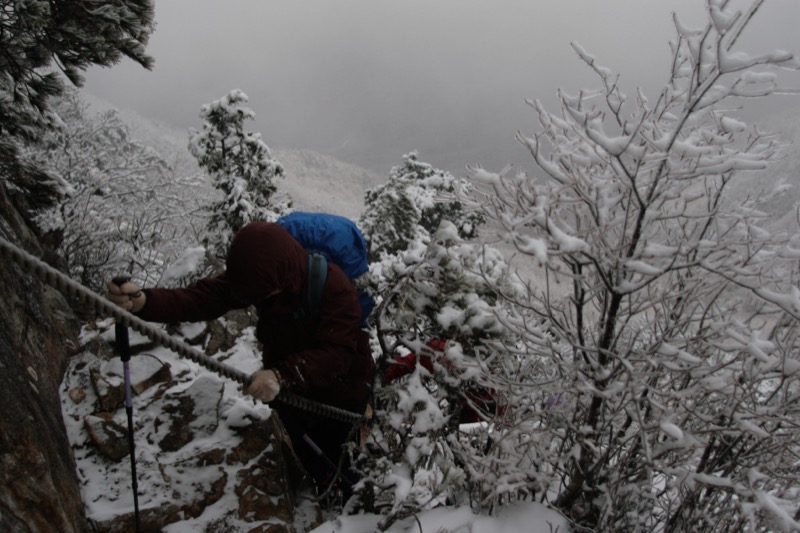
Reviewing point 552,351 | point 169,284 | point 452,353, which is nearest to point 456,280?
point 452,353

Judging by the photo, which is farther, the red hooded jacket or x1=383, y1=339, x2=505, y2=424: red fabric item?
x1=383, y1=339, x2=505, y2=424: red fabric item

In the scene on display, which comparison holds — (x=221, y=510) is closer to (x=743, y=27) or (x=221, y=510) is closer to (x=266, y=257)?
(x=266, y=257)

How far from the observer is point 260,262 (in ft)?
8.87

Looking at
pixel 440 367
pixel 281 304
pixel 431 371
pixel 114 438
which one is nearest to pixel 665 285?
pixel 440 367

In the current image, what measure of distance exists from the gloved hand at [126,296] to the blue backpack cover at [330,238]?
92 centimetres

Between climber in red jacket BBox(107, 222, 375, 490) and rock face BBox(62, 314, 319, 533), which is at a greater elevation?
climber in red jacket BBox(107, 222, 375, 490)

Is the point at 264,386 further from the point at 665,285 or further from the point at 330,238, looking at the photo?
the point at 665,285

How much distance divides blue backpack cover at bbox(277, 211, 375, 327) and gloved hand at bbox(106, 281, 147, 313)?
92 centimetres

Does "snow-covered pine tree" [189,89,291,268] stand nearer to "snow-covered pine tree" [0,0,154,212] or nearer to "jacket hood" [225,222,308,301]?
"snow-covered pine tree" [0,0,154,212]

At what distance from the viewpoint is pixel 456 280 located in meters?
3.42

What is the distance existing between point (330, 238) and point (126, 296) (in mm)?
1186

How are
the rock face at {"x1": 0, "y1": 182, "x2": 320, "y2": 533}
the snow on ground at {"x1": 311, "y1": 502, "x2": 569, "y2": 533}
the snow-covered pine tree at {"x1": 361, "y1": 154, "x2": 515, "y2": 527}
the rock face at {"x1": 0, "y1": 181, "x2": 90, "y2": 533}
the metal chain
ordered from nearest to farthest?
the metal chain < the rock face at {"x1": 0, "y1": 181, "x2": 90, "y2": 533} < the rock face at {"x1": 0, "y1": 182, "x2": 320, "y2": 533} < the snow on ground at {"x1": 311, "y1": 502, "x2": 569, "y2": 533} < the snow-covered pine tree at {"x1": 361, "y1": 154, "x2": 515, "y2": 527}

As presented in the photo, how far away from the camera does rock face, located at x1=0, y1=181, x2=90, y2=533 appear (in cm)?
219

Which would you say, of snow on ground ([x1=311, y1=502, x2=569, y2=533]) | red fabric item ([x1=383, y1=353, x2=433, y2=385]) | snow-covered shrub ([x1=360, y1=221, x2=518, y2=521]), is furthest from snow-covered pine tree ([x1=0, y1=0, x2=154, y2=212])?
snow on ground ([x1=311, y1=502, x2=569, y2=533])
